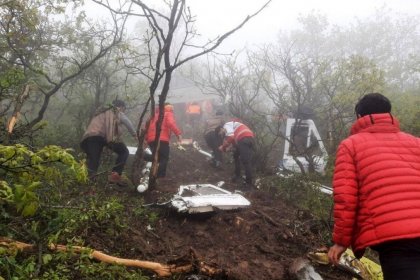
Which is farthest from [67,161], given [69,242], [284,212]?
[284,212]

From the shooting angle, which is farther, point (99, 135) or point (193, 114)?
point (193, 114)

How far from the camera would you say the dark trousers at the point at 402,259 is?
211 centimetres

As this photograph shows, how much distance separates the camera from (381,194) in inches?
90.6

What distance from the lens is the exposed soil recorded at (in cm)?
364

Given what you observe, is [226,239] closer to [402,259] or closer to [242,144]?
[402,259]

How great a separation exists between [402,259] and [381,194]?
395 millimetres

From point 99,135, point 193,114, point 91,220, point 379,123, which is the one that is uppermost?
point 193,114

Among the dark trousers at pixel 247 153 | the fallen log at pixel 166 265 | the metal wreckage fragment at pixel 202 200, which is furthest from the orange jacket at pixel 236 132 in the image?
the fallen log at pixel 166 265

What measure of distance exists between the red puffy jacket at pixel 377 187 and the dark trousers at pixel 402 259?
59 mm

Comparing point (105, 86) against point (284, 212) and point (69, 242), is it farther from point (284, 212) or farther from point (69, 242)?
point (69, 242)

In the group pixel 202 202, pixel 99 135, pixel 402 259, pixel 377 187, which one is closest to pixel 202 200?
pixel 202 202

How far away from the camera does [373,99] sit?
2.61 meters

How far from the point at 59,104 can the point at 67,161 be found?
Answer: 9238mm

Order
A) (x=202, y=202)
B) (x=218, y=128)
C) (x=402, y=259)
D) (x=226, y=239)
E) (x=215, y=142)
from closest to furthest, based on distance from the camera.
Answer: (x=402, y=259) → (x=226, y=239) → (x=202, y=202) → (x=218, y=128) → (x=215, y=142)
